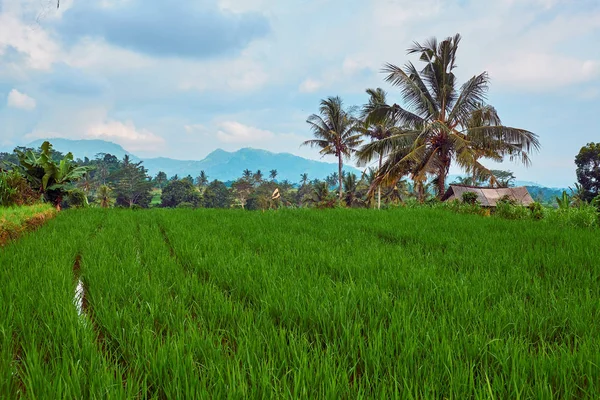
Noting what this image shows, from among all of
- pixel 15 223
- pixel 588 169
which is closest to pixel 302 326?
pixel 15 223

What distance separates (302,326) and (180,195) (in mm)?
44177

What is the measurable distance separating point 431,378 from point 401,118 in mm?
11882

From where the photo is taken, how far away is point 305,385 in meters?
1.15

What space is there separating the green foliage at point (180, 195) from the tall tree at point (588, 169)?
40034 millimetres

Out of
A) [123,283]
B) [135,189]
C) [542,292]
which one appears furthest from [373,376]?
[135,189]

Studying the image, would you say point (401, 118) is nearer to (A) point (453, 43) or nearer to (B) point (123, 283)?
(A) point (453, 43)

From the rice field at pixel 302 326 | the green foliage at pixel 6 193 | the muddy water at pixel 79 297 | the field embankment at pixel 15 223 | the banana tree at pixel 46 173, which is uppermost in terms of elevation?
the banana tree at pixel 46 173

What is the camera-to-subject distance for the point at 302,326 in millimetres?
1713

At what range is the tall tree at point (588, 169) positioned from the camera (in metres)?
24.4

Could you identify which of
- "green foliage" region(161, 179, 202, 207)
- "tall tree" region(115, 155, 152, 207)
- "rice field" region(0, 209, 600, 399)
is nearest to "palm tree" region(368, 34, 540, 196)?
"rice field" region(0, 209, 600, 399)

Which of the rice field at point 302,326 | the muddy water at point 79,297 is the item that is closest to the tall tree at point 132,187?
the rice field at point 302,326

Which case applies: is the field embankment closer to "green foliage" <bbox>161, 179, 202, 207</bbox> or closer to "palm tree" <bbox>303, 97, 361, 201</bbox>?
"palm tree" <bbox>303, 97, 361, 201</bbox>

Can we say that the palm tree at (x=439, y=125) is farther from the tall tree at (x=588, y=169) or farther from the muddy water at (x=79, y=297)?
the tall tree at (x=588, y=169)

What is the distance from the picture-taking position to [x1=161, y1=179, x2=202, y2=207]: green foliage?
42.9m
